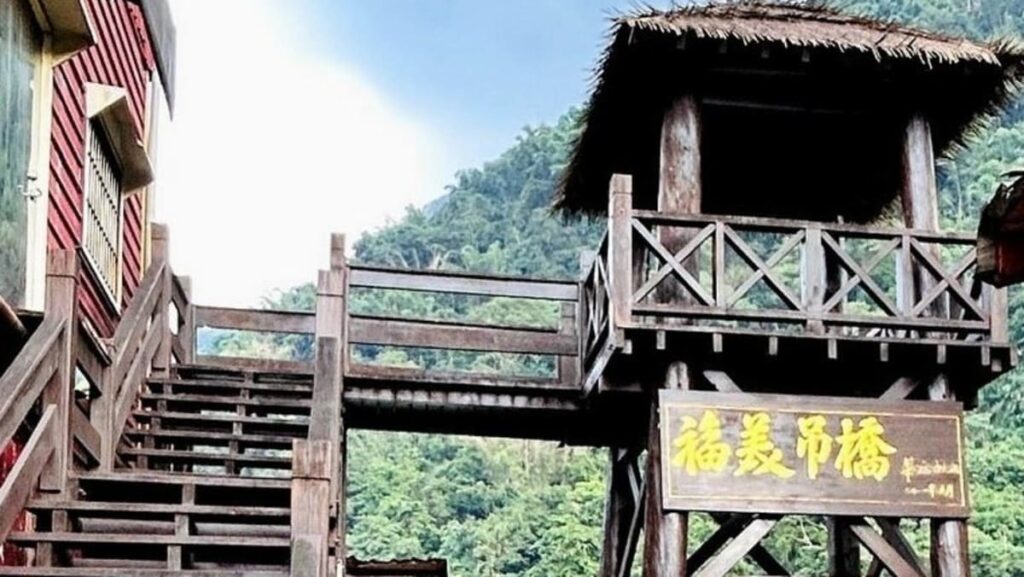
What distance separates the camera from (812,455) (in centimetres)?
853

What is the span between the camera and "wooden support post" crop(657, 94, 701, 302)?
8969mm

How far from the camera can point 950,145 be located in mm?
10062

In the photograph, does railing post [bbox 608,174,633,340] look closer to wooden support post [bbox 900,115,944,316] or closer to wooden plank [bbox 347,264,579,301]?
wooden plank [bbox 347,264,579,301]

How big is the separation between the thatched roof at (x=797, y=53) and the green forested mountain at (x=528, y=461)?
9272 millimetres

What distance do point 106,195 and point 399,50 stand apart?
66.5 m

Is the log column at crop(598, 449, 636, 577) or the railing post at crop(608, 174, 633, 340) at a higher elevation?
the railing post at crop(608, 174, 633, 340)

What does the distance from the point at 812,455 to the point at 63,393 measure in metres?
4.33

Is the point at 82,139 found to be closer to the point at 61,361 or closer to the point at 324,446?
the point at 61,361

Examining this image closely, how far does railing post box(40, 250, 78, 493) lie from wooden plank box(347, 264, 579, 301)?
119 inches

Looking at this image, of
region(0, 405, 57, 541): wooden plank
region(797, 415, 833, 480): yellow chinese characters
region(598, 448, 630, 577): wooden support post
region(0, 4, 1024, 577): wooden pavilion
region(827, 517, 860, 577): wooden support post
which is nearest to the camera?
region(0, 405, 57, 541): wooden plank

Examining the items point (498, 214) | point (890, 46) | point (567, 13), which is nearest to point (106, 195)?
point (890, 46)

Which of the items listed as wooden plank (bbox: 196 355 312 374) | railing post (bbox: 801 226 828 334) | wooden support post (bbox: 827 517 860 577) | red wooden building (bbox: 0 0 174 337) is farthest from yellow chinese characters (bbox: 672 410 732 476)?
red wooden building (bbox: 0 0 174 337)

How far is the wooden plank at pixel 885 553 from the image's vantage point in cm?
845

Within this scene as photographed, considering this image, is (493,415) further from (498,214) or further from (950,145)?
(498,214)
